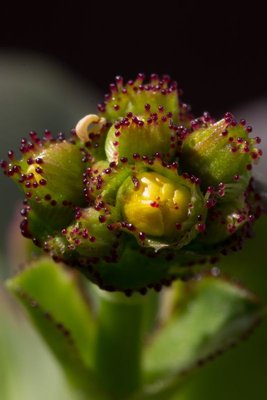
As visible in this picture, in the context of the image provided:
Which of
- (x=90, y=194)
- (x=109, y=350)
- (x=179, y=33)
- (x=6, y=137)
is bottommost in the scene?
(x=109, y=350)

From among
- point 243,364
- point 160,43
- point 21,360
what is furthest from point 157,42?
point 243,364

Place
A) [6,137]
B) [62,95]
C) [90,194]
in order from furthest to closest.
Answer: [62,95] → [6,137] → [90,194]

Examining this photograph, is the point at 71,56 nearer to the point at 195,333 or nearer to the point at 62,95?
the point at 62,95

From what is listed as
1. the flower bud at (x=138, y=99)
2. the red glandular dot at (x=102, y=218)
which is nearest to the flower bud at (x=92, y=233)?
the red glandular dot at (x=102, y=218)

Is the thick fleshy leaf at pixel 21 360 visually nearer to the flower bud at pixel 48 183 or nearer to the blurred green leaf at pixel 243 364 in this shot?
the blurred green leaf at pixel 243 364

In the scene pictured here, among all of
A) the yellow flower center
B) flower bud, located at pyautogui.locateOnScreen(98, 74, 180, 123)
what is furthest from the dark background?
the yellow flower center

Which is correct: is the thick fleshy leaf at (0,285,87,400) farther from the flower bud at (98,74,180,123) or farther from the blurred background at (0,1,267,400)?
the blurred background at (0,1,267,400)

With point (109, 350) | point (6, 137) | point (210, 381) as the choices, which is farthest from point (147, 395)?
point (6, 137)
